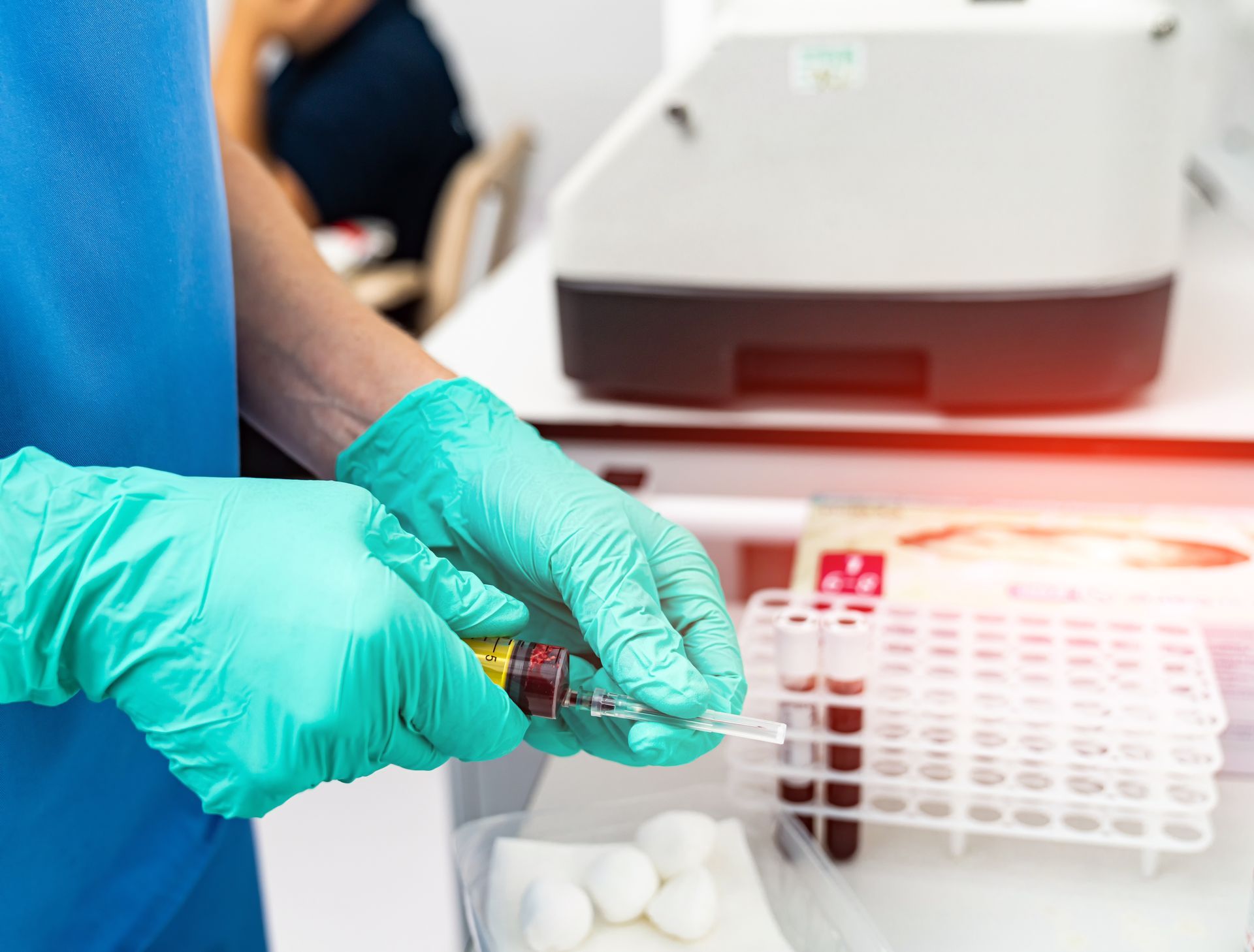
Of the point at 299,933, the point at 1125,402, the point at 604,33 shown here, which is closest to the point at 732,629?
the point at 299,933

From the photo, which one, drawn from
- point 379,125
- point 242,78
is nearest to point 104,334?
point 379,125

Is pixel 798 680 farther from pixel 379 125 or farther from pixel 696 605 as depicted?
pixel 379 125

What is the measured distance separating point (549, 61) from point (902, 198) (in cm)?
262

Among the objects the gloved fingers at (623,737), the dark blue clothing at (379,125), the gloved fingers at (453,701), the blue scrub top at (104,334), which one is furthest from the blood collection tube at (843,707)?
the dark blue clothing at (379,125)

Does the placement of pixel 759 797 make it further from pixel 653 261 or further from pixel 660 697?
pixel 653 261

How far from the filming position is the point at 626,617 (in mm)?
676

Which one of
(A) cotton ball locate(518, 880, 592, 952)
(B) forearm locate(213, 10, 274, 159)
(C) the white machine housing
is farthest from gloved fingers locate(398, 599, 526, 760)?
(B) forearm locate(213, 10, 274, 159)

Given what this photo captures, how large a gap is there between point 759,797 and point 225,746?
1.24 feet

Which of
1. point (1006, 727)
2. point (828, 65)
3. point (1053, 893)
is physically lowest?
point (1053, 893)

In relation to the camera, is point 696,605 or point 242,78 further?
point 242,78

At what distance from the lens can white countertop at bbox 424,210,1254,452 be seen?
3.62ft

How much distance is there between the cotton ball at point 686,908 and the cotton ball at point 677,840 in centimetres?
1

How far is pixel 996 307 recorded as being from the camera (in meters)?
1.05

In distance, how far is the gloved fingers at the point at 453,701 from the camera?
1.94 feet
